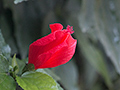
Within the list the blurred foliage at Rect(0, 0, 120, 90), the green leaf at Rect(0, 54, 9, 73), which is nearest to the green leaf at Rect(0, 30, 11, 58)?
the green leaf at Rect(0, 54, 9, 73)

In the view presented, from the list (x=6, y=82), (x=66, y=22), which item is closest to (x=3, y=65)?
(x=6, y=82)

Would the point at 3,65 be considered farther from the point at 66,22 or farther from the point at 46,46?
the point at 66,22

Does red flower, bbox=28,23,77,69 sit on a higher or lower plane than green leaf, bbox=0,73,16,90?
higher

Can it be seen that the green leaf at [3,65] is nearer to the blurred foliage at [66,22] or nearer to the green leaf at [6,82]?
the green leaf at [6,82]

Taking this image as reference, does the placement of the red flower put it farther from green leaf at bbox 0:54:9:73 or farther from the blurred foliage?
the blurred foliage

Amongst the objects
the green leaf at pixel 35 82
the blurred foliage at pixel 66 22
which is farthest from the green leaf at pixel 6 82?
the blurred foliage at pixel 66 22

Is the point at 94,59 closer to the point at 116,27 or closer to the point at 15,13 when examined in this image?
the point at 116,27
